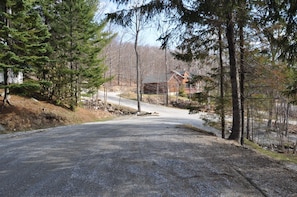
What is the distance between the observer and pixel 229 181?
3875 millimetres

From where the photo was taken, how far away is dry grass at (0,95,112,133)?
1161 centimetres

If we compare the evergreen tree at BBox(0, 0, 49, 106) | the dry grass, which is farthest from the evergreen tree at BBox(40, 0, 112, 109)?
the evergreen tree at BBox(0, 0, 49, 106)

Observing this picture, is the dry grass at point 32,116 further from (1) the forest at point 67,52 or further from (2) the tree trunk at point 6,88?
(1) the forest at point 67,52

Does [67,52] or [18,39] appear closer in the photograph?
[18,39]

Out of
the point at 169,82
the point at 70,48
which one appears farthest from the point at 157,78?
the point at 70,48

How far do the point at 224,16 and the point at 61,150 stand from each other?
5727 mm

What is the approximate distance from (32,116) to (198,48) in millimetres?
9056

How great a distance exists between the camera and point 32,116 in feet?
42.4

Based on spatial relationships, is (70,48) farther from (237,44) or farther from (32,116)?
(237,44)

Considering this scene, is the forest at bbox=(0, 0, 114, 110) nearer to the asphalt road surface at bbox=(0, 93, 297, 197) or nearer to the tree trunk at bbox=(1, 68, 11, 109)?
the tree trunk at bbox=(1, 68, 11, 109)

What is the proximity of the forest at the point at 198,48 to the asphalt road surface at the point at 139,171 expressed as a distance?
2.58 m

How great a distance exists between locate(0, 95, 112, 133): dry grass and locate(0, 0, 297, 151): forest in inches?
26.7

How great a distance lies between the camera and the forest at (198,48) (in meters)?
7.04

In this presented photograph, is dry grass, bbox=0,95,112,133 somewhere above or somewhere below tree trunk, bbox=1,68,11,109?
below
